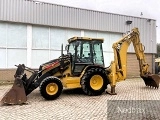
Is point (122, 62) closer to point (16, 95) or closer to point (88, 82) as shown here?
point (88, 82)

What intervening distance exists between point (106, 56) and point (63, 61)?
956cm

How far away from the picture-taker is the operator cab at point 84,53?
1054 centimetres

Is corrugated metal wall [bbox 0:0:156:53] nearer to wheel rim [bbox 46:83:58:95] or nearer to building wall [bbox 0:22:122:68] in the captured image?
building wall [bbox 0:22:122:68]

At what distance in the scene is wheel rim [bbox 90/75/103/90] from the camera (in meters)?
10.3

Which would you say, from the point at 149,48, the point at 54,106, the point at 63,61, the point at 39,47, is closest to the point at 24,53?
the point at 39,47

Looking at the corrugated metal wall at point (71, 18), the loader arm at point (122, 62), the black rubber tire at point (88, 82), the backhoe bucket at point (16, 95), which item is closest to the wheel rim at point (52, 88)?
the backhoe bucket at point (16, 95)

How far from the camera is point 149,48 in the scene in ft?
70.0

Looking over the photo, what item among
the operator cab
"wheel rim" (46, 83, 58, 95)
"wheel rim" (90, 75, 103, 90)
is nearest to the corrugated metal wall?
the operator cab

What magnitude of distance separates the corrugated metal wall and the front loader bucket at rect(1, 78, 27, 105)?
776 cm

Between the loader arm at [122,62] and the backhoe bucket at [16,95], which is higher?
the loader arm at [122,62]

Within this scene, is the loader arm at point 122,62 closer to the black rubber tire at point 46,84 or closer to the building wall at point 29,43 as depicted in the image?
the black rubber tire at point 46,84

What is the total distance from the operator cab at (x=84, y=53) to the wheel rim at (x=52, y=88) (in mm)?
1335

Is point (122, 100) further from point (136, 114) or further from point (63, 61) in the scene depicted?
point (63, 61)

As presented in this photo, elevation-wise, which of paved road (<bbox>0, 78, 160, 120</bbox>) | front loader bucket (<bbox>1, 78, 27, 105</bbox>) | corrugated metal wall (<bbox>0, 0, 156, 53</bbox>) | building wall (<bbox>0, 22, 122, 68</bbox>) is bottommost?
paved road (<bbox>0, 78, 160, 120</bbox>)
